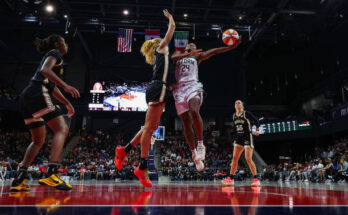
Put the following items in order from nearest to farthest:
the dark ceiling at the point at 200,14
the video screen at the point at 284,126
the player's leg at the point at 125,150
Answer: the player's leg at the point at 125,150
the dark ceiling at the point at 200,14
the video screen at the point at 284,126

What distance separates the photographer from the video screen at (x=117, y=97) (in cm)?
1806

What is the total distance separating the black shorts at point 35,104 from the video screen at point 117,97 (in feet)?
50.3

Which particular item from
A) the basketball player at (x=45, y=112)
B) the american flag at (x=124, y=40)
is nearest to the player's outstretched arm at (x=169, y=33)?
the basketball player at (x=45, y=112)

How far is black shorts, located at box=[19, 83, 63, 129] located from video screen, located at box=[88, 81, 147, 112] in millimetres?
15328

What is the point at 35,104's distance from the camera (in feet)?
8.73

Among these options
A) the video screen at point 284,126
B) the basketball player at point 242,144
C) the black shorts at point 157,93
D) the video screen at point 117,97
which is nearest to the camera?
the black shorts at point 157,93

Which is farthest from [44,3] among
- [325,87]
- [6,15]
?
[325,87]

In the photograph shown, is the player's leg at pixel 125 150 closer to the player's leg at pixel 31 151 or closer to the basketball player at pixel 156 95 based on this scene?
the basketball player at pixel 156 95

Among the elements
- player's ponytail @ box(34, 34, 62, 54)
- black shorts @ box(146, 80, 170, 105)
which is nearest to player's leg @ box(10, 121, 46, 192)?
player's ponytail @ box(34, 34, 62, 54)

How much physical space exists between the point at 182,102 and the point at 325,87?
56.1 ft

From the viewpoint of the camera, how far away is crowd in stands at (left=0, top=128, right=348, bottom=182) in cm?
1055

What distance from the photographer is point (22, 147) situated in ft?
52.1

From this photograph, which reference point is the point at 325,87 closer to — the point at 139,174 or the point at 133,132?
the point at 133,132

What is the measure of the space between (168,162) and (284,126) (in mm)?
8346
